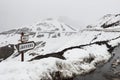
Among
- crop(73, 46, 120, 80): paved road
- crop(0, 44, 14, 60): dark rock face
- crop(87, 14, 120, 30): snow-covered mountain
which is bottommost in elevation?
crop(0, 44, 14, 60): dark rock face

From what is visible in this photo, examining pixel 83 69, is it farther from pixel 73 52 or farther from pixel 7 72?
pixel 7 72

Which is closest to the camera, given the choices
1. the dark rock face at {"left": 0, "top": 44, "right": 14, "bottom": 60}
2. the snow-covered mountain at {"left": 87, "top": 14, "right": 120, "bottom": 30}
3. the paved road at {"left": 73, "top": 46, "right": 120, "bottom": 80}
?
the paved road at {"left": 73, "top": 46, "right": 120, "bottom": 80}

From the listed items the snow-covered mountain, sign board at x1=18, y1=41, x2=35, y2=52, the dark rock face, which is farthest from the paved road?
the dark rock face

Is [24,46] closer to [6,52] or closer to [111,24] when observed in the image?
[111,24]

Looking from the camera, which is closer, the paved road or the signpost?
the signpost

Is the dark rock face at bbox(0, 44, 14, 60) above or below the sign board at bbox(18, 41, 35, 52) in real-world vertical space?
below

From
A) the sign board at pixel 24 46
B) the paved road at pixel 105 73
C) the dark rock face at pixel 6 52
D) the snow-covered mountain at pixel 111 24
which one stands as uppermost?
the sign board at pixel 24 46

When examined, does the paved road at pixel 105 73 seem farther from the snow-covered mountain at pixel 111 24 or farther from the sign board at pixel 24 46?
the snow-covered mountain at pixel 111 24

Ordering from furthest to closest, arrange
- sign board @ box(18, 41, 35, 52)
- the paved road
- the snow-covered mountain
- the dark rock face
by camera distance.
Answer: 1. the dark rock face
2. the snow-covered mountain
3. the paved road
4. sign board @ box(18, 41, 35, 52)

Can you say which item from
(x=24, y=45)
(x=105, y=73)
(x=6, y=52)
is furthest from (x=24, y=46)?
(x=6, y=52)

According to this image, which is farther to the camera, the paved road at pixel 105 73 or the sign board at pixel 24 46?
the paved road at pixel 105 73

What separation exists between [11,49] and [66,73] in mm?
188960

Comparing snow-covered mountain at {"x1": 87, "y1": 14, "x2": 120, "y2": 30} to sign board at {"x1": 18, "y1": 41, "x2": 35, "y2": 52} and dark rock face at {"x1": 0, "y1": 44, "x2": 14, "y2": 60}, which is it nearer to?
sign board at {"x1": 18, "y1": 41, "x2": 35, "y2": 52}

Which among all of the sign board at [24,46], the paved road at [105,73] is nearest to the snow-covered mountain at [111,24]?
the paved road at [105,73]
